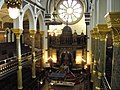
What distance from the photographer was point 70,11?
24578 millimetres

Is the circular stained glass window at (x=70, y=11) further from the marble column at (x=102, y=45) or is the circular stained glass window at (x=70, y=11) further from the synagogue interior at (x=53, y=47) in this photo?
the marble column at (x=102, y=45)

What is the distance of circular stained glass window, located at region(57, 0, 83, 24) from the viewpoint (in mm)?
24097

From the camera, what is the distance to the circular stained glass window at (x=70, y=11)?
24097 mm

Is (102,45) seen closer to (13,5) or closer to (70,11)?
(13,5)

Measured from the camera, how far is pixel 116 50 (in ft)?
16.0

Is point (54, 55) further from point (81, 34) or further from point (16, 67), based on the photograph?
point (16, 67)

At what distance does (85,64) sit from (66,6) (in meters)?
8.23

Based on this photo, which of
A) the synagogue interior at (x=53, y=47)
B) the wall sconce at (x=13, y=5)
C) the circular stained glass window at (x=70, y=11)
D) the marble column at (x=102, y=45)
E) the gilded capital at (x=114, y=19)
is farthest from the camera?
the circular stained glass window at (x=70, y=11)

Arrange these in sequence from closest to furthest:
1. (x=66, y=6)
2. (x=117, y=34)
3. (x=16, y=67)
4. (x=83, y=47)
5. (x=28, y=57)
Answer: (x=117, y=34) → (x=16, y=67) → (x=28, y=57) → (x=83, y=47) → (x=66, y=6)

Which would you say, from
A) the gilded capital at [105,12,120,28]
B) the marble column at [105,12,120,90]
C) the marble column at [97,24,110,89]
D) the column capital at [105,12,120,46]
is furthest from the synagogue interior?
the gilded capital at [105,12,120,28]

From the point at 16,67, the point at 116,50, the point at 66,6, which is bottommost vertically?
the point at 16,67

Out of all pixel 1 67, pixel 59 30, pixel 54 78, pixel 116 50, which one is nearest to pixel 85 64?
pixel 59 30

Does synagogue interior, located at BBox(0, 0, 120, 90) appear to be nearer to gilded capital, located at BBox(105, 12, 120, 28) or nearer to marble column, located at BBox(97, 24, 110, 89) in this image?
marble column, located at BBox(97, 24, 110, 89)

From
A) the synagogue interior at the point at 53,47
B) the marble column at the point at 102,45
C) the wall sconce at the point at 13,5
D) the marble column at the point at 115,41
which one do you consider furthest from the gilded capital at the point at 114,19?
the synagogue interior at the point at 53,47
